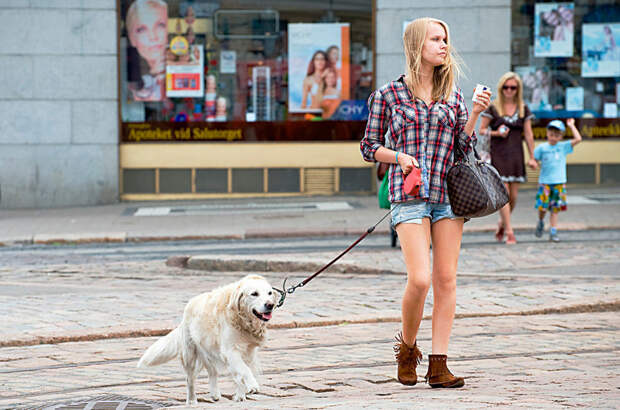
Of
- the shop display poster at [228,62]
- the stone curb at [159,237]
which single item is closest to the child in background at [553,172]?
the stone curb at [159,237]

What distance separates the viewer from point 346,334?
24.1 ft

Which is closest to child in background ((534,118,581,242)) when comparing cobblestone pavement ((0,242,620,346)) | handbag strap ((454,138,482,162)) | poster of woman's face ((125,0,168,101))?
cobblestone pavement ((0,242,620,346))

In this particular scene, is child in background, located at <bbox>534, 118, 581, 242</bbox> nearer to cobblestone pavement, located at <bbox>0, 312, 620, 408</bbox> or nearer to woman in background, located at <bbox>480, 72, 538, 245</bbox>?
woman in background, located at <bbox>480, 72, 538, 245</bbox>

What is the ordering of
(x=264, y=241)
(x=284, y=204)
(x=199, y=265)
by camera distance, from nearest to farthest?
(x=199, y=265)
(x=264, y=241)
(x=284, y=204)

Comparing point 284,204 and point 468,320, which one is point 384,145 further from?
point 284,204

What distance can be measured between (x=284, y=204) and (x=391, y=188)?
42.5ft

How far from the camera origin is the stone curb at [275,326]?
7.25 metres

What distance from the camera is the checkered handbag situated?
5.14 metres

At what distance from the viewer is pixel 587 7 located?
19.1m

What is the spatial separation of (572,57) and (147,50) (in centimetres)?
757

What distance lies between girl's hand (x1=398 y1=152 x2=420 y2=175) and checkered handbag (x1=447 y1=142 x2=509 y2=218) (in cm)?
24

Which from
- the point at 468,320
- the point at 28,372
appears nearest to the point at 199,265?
the point at 468,320

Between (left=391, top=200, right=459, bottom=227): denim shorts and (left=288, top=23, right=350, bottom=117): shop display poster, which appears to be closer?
(left=391, top=200, right=459, bottom=227): denim shorts

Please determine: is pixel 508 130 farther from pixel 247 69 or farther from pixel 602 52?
pixel 247 69
